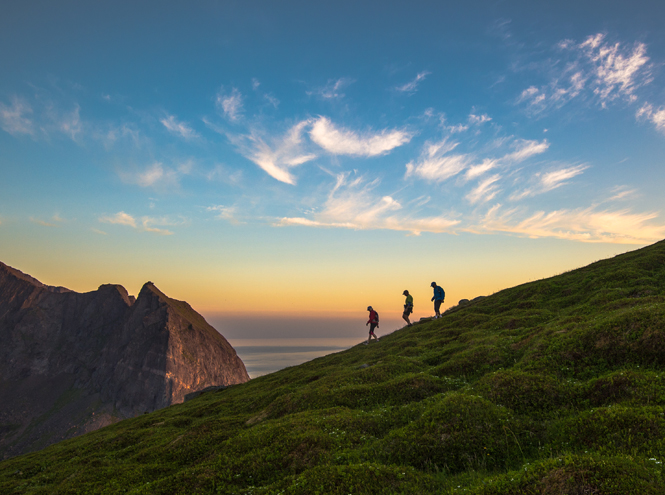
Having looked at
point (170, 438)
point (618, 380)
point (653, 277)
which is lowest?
point (170, 438)

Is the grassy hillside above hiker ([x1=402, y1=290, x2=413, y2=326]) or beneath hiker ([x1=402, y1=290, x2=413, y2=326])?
beneath

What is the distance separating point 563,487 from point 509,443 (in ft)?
13.7

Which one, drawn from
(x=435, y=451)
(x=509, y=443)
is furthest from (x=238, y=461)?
(x=509, y=443)

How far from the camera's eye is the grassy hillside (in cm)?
930

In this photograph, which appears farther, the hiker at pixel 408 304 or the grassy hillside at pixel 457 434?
the hiker at pixel 408 304

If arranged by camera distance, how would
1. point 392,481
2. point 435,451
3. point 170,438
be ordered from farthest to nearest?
point 170,438, point 435,451, point 392,481

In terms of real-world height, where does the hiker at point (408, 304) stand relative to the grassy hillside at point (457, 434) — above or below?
above

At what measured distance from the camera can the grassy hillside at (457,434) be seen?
9.30 metres

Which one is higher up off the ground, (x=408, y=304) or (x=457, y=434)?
(x=408, y=304)

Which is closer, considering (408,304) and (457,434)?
(457,434)

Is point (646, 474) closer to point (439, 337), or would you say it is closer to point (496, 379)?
point (496, 379)

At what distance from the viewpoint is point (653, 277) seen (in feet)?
92.1

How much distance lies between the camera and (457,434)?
12.0 meters

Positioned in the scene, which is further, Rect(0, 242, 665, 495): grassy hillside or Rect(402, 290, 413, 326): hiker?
Rect(402, 290, 413, 326): hiker
